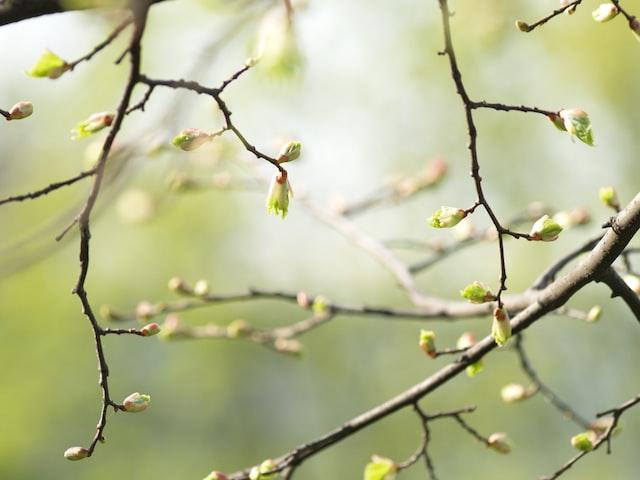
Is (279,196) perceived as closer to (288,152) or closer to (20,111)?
(288,152)

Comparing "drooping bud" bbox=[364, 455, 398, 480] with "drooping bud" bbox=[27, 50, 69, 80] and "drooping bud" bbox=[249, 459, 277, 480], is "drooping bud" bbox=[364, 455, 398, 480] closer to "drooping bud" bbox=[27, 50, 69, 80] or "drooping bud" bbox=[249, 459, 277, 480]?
"drooping bud" bbox=[249, 459, 277, 480]

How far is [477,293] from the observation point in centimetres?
99

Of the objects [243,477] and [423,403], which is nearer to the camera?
[243,477]

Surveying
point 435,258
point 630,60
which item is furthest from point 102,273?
point 435,258

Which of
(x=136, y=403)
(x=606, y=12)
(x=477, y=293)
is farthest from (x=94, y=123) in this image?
(x=606, y=12)

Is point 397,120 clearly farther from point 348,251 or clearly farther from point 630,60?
point 630,60

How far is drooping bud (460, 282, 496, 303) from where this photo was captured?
98 centimetres

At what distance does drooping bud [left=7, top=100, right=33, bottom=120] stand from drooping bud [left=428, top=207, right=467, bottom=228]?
49cm

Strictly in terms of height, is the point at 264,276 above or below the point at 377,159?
below

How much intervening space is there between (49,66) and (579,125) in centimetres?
58

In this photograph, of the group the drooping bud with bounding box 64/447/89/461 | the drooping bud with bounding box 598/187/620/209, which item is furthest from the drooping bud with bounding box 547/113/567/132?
the drooping bud with bounding box 64/447/89/461

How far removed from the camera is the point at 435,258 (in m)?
1.83

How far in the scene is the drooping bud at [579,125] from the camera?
92 centimetres

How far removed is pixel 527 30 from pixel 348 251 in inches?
337
